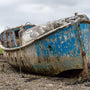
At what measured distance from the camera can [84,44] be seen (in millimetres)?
4969

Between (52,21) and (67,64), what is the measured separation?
5.55ft

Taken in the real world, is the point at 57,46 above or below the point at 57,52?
above

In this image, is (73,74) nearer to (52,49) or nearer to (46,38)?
(52,49)

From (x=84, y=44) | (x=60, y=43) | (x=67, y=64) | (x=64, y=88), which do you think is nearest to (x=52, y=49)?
(x=60, y=43)

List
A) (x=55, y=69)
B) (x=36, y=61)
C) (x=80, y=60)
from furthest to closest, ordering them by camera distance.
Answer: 1. (x=36, y=61)
2. (x=55, y=69)
3. (x=80, y=60)

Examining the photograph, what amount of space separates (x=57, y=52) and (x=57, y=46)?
0.19 meters

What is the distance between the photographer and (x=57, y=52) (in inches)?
197

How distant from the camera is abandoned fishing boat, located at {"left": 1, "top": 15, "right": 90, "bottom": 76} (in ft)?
15.8

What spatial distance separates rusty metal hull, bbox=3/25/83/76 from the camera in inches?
189

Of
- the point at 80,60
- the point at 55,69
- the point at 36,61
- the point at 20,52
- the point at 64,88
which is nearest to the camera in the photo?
the point at 64,88

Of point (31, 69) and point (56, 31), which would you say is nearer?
point (56, 31)

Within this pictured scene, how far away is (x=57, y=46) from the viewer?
4969 mm

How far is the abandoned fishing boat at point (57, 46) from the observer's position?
4801 mm

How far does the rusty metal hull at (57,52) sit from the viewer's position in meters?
4.80
